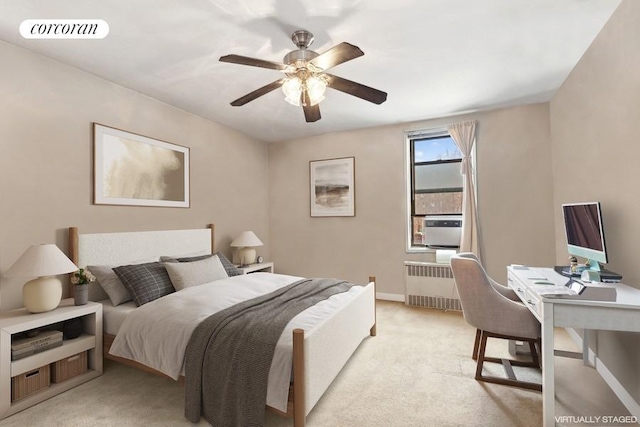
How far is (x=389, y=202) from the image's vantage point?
445 cm

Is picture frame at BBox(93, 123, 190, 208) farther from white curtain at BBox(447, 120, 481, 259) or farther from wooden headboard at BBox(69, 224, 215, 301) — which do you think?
white curtain at BBox(447, 120, 481, 259)

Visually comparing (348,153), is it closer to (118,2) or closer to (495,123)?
(495,123)

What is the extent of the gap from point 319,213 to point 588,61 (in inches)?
140

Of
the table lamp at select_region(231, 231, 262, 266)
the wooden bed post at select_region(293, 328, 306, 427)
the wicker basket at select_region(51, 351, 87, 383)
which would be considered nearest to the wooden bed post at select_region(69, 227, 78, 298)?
the wicker basket at select_region(51, 351, 87, 383)

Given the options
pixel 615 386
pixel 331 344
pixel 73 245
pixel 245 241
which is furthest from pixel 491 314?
pixel 73 245

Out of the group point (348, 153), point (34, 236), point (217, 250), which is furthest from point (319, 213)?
point (34, 236)

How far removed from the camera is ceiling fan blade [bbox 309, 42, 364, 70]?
1791 millimetres

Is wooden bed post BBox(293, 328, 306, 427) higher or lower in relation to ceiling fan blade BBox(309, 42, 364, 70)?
lower

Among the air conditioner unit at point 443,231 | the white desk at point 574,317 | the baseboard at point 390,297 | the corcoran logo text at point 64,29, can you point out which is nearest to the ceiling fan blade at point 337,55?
the corcoran logo text at point 64,29

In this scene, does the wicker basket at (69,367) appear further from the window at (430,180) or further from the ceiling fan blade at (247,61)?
the window at (430,180)

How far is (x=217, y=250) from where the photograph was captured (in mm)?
4219

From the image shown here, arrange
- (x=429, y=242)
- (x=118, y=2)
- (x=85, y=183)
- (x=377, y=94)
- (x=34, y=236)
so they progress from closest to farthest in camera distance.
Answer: (x=118, y=2)
(x=377, y=94)
(x=34, y=236)
(x=85, y=183)
(x=429, y=242)

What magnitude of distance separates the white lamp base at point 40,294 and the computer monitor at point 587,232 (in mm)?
3887

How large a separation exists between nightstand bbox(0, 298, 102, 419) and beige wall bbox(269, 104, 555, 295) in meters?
3.00
